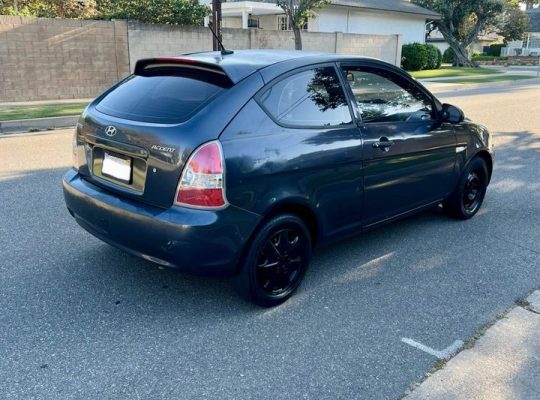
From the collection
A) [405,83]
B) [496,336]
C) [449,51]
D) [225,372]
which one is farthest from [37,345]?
[449,51]

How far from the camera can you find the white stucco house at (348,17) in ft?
93.4

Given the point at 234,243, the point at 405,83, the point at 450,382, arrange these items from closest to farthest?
1. the point at 450,382
2. the point at 234,243
3. the point at 405,83

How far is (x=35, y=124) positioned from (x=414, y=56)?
79.2ft

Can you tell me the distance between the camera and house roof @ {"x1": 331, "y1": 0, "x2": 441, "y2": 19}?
30000 mm

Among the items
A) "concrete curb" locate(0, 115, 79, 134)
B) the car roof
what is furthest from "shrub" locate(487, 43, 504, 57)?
the car roof

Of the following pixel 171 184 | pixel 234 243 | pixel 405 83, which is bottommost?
pixel 234 243

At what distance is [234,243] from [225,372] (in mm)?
768

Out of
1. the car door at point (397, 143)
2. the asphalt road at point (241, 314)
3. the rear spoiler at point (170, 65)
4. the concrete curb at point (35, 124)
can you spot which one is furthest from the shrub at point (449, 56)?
the rear spoiler at point (170, 65)

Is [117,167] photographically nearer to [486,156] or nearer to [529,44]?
[486,156]

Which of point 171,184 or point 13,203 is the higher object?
point 171,184

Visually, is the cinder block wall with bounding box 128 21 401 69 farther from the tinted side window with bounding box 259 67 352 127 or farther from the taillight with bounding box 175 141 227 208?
the taillight with bounding box 175 141 227 208

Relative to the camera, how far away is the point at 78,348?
301cm

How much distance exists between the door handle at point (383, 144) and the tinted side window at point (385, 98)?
170 millimetres

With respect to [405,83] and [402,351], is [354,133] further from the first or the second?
[402,351]
